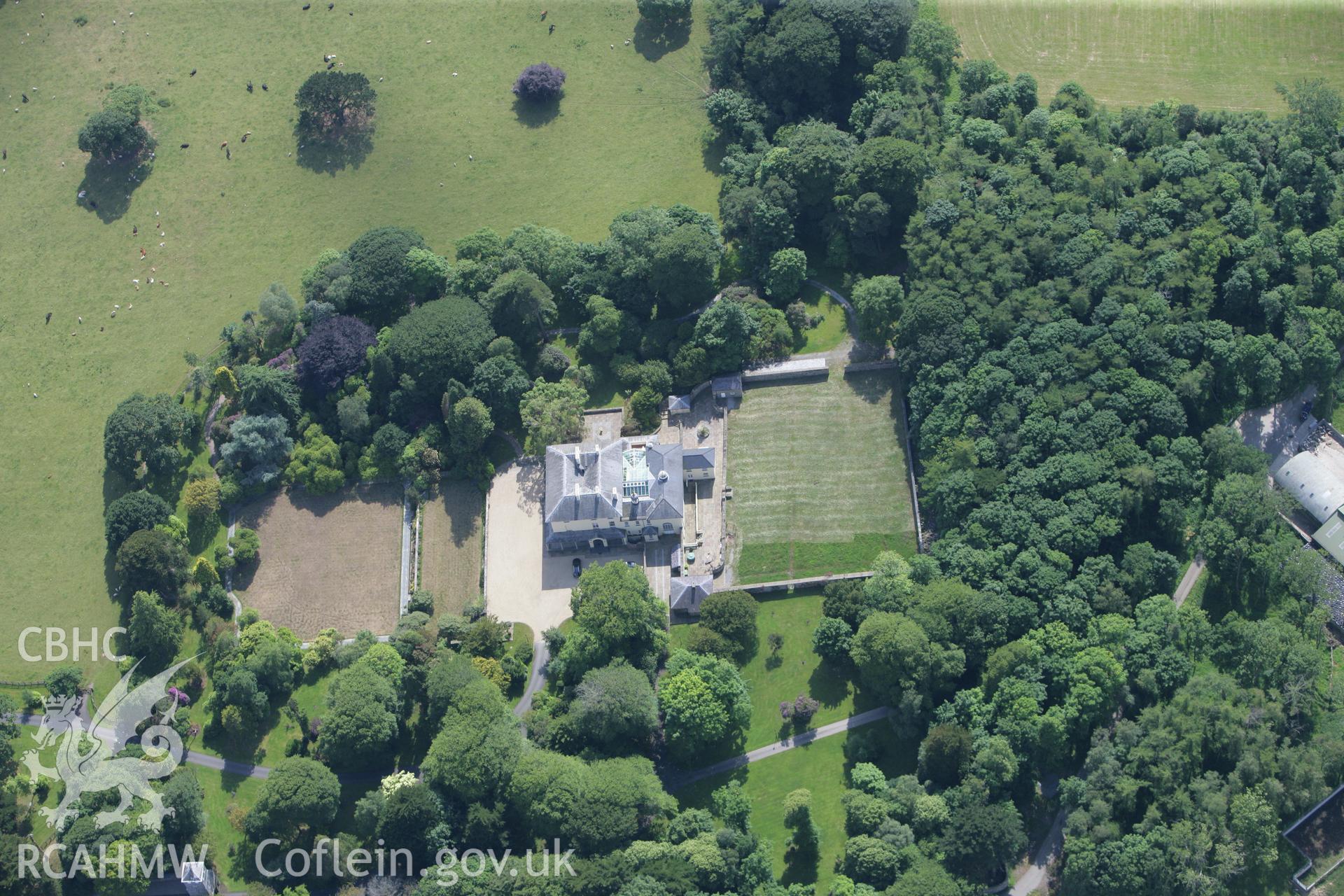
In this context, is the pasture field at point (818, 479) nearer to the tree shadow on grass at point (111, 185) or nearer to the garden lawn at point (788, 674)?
A: the garden lawn at point (788, 674)

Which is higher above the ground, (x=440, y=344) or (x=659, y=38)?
(x=659, y=38)

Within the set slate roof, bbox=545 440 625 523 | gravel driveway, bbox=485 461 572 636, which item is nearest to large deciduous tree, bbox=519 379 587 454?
slate roof, bbox=545 440 625 523

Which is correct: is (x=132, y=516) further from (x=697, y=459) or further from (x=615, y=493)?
(x=697, y=459)

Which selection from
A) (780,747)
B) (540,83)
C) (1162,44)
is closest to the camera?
(780,747)

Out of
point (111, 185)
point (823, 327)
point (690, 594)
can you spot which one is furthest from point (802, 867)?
point (111, 185)

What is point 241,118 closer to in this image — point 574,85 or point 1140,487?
point 574,85

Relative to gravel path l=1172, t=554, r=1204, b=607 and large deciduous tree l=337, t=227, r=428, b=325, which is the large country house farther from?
gravel path l=1172, t=554, r=1204, b=607
